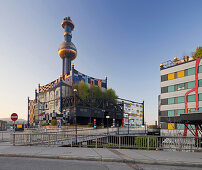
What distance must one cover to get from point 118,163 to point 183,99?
106 feet

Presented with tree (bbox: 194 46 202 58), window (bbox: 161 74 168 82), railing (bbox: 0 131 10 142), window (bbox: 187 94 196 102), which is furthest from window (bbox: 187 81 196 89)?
railing (bbox: 0 131 10 142)

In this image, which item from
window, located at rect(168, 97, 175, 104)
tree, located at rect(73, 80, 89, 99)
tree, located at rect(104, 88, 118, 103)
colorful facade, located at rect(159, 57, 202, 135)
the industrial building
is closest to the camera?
colorful facade, located at rect(159, 57, 202, 135)

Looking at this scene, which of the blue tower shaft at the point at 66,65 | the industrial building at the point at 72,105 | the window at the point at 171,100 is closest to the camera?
the window at the point at 171,100

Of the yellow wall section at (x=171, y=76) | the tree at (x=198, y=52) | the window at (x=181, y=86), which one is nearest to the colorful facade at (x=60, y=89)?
the yellow wall section at (x=171, y=76)

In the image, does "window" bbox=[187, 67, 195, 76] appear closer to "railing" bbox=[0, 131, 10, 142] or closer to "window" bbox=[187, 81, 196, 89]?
"window" bbox=[187, 81, 196, 89]

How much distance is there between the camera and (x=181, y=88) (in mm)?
35625

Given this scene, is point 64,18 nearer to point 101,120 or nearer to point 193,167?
point 101,120

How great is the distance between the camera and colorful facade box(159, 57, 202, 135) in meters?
32.6

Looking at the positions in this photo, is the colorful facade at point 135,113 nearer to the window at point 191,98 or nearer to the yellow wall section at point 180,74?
the yellow wall section at point 180,74

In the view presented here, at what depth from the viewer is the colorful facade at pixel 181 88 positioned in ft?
107

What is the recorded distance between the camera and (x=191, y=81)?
110 feet

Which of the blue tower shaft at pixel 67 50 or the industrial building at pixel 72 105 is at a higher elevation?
the blue tower shaft at pixel 67 50

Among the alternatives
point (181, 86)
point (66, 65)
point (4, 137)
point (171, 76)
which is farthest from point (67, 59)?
point (4, 137)

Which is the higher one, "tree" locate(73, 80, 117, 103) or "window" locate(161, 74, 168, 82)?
"window" locate(161, 74, 168, 82)
